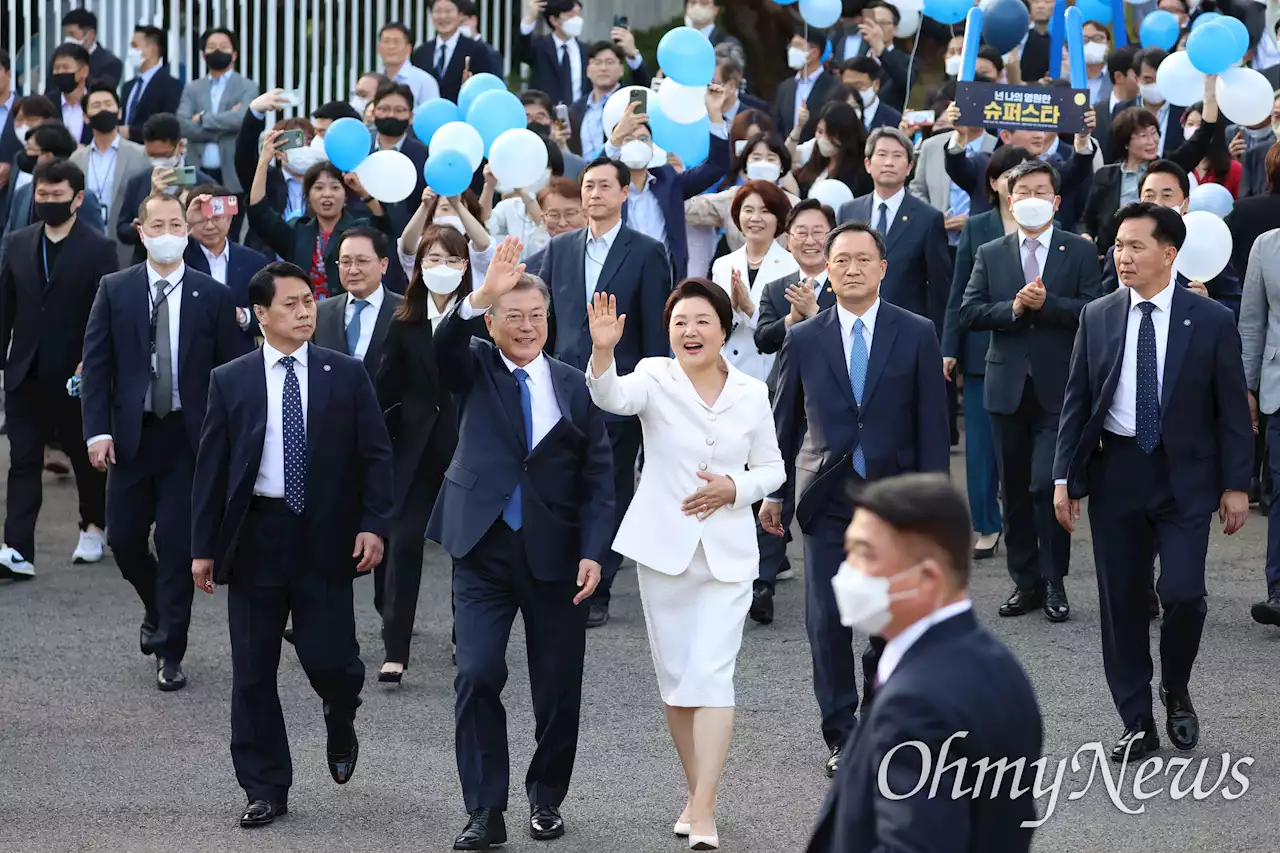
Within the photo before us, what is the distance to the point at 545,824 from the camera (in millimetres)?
6500

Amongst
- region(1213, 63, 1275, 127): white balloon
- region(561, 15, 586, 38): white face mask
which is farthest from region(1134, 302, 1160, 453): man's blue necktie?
region(561, 15, 586, 38): white face mask

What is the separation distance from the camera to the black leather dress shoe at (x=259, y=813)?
6613mm

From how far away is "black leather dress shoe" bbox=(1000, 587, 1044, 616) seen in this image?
945 centimetres

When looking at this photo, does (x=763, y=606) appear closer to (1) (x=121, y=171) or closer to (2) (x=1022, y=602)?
(2) (x=1022, y=602)

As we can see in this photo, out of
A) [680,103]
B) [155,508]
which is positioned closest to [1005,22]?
[680,103]

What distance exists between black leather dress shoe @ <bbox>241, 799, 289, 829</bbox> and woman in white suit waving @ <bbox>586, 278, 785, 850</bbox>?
1.47 m

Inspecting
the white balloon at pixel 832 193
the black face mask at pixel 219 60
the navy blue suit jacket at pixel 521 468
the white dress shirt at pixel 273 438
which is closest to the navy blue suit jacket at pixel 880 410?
the navy blue suit jacket at pixel 521 468

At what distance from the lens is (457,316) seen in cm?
638

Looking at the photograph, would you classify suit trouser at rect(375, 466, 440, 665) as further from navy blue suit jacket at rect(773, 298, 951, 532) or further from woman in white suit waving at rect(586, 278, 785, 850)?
woman in white suit waving at rect(586, 278, 785, 850)

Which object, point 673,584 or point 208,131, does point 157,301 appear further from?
point 208,131

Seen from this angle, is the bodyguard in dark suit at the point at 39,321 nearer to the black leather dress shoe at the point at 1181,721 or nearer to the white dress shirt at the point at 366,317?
the white dress shirt at the point at 366,317

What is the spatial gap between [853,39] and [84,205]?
24.1ft

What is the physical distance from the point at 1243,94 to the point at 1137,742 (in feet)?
15.7

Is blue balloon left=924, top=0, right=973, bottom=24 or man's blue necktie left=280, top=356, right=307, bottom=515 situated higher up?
blue balloon left=924, top=0, right=973, bottom=24
